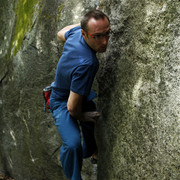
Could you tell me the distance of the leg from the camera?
2.50 m

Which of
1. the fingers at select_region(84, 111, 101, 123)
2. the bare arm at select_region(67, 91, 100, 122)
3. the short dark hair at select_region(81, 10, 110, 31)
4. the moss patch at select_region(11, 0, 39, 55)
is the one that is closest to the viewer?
the short dark hair at select_region(81, 10, 110, 31)

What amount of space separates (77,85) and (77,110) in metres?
0.34

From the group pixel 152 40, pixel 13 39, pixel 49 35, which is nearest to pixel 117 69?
pixel 152 40

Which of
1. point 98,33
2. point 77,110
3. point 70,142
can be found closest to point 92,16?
point 98,33

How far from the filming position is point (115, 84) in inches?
92.2

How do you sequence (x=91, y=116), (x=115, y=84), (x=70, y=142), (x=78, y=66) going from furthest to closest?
(x=91, y=116) → (x=70, y=142) → (x=115, y=84) → (x=78, y=66)

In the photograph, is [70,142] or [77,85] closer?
[77,85]

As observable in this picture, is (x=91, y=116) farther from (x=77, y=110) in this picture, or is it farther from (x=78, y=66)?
(x=78, y=66)

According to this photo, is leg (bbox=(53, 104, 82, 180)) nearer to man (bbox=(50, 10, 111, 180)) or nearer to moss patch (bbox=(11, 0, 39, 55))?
man (bbox=(50, 10, 111, 180))

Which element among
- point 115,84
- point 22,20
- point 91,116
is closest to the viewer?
point 115,84

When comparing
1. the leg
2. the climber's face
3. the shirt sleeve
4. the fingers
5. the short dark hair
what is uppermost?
the short dark hair

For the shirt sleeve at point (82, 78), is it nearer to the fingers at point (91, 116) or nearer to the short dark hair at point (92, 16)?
the short dark hair at point (92, 16)

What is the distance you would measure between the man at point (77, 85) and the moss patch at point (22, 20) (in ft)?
3.86

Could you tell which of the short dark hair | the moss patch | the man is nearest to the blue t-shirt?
the man
